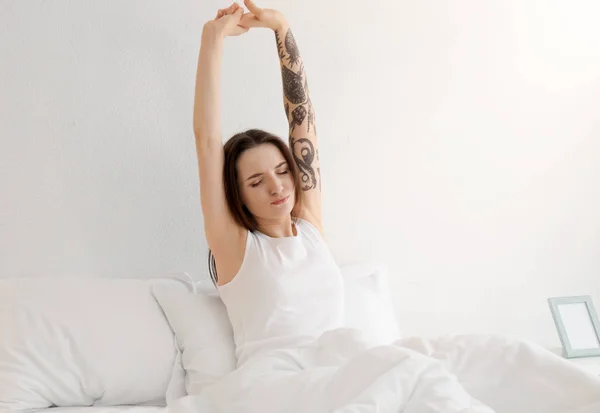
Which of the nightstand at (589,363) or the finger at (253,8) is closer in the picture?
the finger at (253,8)

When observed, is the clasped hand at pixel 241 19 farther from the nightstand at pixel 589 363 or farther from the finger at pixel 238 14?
the nightstand at pixel 589 363

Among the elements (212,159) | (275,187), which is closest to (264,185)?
(275,187)

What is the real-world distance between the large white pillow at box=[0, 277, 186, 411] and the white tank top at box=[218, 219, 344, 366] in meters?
0.17

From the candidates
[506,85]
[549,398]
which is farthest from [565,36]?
[549,398]

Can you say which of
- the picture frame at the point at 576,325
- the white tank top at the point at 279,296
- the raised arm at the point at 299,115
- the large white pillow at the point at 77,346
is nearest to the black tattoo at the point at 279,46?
the raised arm at the point at 299,115

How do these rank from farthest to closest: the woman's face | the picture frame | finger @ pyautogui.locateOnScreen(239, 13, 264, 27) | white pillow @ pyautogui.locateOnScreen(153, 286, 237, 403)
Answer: the picture frame
finger @ pyautogui.locateOnScreen(239, 13, 264, 27)
the woman's face
white pillow @ pyautogui.locateOnScreen(153, 286, 237, 403)

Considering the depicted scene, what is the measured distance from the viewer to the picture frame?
196cm

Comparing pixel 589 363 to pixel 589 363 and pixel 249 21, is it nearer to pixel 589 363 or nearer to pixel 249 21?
pixel 589 363

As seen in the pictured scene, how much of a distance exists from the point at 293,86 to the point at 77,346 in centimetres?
80

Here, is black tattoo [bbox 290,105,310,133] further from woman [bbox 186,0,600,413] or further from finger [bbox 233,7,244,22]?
finger [bbox 233,7,244,22]

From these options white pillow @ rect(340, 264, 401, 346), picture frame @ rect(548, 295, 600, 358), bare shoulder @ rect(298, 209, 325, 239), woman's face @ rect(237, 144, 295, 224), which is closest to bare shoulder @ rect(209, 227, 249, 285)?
woman's face @ rect(237, 144, 295, 224)

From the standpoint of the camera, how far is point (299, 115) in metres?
1.75

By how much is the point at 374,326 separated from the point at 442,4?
1026mm

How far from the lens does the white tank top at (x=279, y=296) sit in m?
1.49
